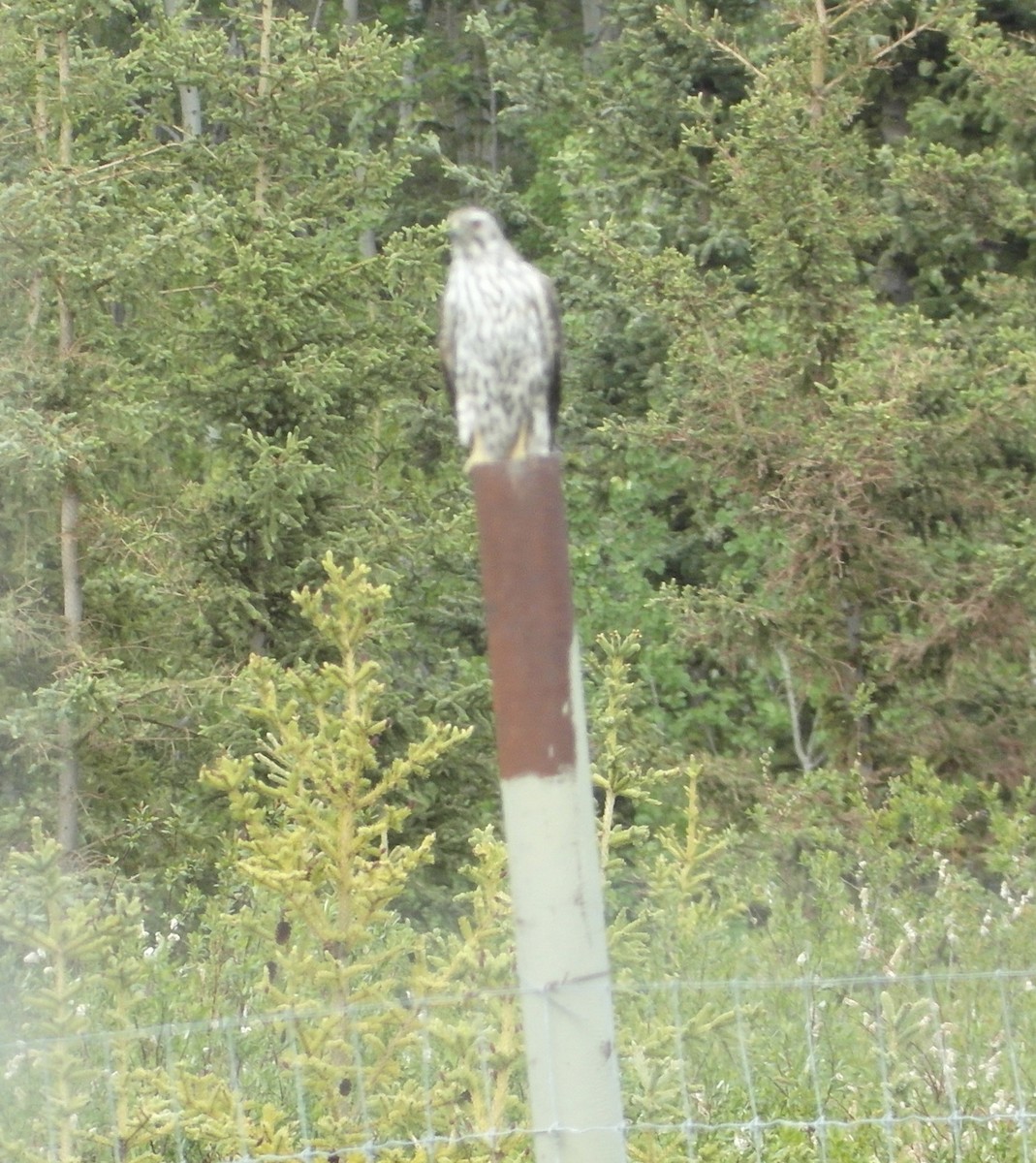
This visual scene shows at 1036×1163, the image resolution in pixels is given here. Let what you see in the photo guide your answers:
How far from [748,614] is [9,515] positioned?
14.5ft

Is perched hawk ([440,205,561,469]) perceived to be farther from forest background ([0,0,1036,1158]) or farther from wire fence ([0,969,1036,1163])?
forest background ([0,0,1036,1158])

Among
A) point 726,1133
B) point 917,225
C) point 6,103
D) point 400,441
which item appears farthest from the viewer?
point 400,441

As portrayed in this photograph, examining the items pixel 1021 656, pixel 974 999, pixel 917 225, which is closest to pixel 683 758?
pixel 1021 656

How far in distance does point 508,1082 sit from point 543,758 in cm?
140

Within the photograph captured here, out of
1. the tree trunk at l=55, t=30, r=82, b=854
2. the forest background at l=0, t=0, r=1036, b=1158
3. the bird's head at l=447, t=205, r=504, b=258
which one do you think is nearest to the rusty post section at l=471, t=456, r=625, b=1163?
the bird's head at l=447, t=205, r=504, b=258

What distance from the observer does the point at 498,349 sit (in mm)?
3105

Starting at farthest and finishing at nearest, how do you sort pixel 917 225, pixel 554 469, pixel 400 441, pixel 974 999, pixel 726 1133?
pixel 400 441, pixel 917 225, pixel 974 999, pixel 726 1133, pixel 554 469

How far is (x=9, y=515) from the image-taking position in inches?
394

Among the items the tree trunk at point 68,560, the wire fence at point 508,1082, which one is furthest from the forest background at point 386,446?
the wire fence at point 508,1082

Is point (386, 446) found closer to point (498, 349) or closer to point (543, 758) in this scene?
point (498, 349)

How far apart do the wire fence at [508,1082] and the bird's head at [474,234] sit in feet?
4.63

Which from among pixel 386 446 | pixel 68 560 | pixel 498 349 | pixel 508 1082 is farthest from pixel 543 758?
pixel 386 446

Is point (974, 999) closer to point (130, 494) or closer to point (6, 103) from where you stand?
point (130, 494)

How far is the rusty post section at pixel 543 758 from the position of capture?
2482mm
